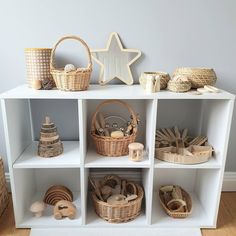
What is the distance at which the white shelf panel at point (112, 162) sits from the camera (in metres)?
1.32

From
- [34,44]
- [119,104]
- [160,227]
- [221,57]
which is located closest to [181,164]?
[160,227]

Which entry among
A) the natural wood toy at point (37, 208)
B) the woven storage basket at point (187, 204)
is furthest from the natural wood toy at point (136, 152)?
the natural wood toy at point (37, 208)

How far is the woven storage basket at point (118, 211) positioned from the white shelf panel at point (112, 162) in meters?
0.23

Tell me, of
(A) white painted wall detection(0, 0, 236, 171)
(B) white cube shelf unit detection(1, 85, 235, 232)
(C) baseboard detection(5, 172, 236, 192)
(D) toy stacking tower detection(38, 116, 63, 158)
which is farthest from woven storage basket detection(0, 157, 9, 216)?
(C) baseboard detection(5, 172, 236, 192)

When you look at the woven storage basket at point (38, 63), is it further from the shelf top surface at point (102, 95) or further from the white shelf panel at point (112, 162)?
the white shelf panel at point (112, 162)

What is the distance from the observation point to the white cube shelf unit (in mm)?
1248

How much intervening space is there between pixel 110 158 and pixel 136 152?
16cm

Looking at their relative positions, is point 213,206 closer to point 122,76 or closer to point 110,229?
point 110,229

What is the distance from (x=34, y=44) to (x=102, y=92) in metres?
0.54

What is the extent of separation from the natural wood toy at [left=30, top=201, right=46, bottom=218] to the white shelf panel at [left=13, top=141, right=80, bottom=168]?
0.27 metres

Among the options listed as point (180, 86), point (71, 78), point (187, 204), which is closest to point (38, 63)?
point (71, 78)

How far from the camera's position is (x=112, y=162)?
133cm

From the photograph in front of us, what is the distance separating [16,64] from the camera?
1480 mm

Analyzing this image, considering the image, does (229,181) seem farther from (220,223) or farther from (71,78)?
(71,78)
